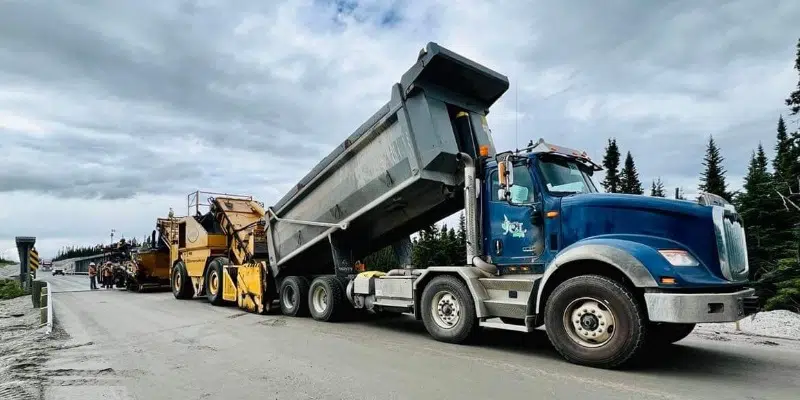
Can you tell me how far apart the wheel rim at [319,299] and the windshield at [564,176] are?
5.10 meters

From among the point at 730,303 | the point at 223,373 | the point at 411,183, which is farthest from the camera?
the point at 411,183

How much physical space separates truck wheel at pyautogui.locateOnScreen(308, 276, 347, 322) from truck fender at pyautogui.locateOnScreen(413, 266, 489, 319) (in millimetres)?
2284

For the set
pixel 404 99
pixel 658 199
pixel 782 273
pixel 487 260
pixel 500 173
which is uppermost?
pixel 404 99

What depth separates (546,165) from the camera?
701 cm

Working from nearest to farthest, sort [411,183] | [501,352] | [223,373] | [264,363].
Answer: [223,373], [264,363], [501,352], [411,183]

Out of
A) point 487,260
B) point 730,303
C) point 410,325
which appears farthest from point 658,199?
point 410,325

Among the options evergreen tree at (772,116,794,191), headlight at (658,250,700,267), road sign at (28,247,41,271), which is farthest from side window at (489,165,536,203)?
road sign at (28,247,41,271)

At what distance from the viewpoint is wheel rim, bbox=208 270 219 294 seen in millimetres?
13711

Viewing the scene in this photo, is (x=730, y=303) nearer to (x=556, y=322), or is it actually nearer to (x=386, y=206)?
(x=556, y=322)

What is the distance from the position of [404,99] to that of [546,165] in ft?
8.15

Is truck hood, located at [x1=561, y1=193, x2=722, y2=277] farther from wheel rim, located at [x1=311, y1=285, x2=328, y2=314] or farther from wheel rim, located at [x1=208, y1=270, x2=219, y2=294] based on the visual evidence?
wheel rim, located at [x1=208, y1=270, x2=219, y2=294]

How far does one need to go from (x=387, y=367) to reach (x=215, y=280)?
921 centimetres

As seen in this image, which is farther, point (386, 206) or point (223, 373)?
point (386, 206)

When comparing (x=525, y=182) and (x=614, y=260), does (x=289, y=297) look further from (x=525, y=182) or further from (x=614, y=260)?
(x=614, y=260)
